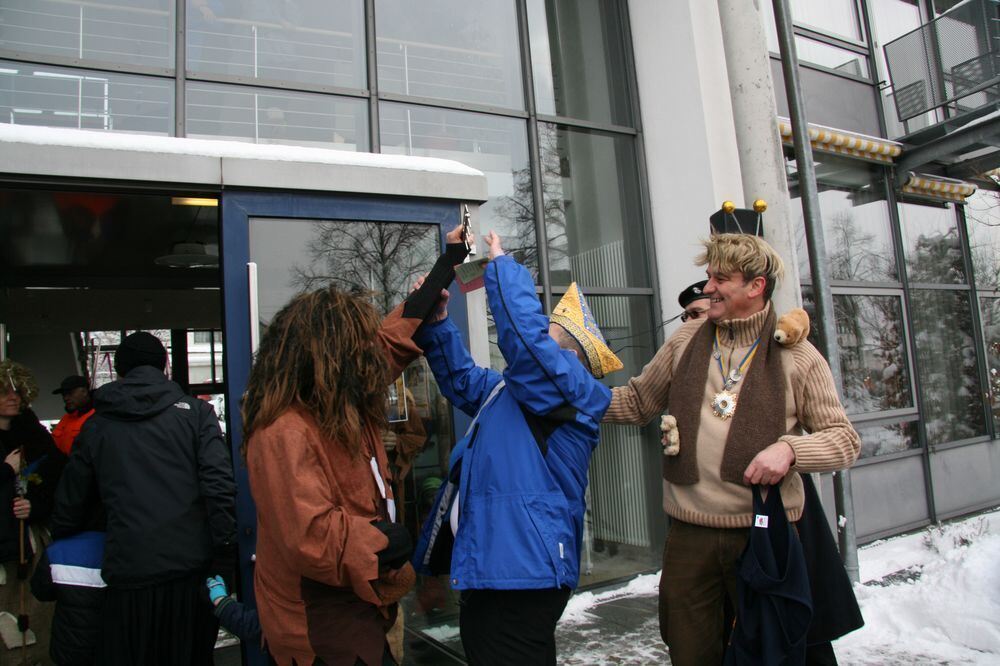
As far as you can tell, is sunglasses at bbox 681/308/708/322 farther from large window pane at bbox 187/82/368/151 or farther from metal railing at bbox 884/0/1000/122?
metal railing at bbox 884/0/1000/122

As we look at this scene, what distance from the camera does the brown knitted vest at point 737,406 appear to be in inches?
94.4

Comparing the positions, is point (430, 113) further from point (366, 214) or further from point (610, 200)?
point (366, 214)

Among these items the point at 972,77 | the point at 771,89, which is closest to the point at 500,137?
the point at 771,89

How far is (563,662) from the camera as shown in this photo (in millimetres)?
4227

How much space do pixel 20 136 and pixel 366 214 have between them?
52.0 inches

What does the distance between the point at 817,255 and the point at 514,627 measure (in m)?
4.34

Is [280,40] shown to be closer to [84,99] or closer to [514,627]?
[84,99]

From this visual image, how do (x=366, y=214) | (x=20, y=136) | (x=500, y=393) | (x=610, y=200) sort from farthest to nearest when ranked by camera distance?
(x=610, y=200) → (x=366, y=214) → (x=20, y=136) → (x=500, y=393)

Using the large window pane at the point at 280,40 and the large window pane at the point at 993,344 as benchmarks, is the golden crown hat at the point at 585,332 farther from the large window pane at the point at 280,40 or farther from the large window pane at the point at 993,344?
the large window pane at the point at 993,344

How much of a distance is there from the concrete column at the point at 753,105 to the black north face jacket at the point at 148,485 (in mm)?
4350

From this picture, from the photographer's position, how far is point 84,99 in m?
4.70

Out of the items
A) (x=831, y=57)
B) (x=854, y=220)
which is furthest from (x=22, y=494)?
(x=831, y=57)

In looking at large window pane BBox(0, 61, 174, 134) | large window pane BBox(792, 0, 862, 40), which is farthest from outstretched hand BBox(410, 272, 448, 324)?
large window pane BBox(792, 0, 862, 40)

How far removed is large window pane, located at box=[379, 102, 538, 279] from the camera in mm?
5723
